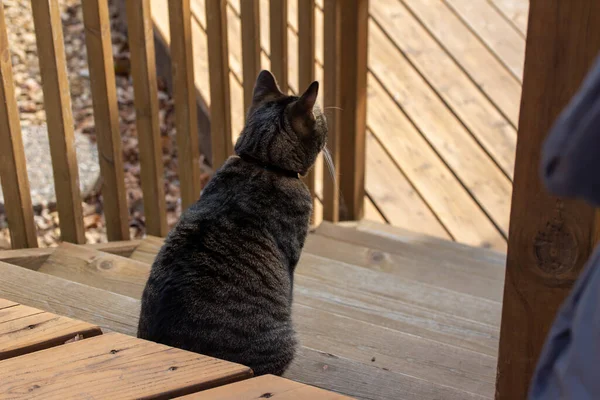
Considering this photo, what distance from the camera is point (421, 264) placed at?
293 cm

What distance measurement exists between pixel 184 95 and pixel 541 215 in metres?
1.82

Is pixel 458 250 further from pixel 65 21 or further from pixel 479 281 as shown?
pixel 65 21

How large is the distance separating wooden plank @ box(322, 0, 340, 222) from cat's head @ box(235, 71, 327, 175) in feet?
2.42

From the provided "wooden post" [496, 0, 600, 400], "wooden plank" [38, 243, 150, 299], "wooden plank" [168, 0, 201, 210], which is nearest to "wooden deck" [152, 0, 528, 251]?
"wooden plank" [168, 0, 201, 210]

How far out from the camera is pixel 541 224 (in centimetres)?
107

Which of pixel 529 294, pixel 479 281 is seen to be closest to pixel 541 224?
pixel 529 294

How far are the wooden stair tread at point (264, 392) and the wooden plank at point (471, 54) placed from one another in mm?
2910

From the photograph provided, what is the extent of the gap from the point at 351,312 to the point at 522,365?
4.05 feet

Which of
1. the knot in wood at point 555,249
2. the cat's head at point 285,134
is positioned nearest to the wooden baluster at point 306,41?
the cat's head at point 285,134

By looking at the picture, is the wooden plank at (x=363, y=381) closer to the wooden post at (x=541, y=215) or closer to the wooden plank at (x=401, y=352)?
the wooden plank at (x=401, y=352)

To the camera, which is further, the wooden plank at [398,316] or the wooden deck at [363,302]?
the wooden plank at [398,316]

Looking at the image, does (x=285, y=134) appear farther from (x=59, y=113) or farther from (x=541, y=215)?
(x=541, y=215)

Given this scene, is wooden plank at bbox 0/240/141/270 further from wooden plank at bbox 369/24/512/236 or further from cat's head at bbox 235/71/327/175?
wooden plank at bbox 369/24/512/236

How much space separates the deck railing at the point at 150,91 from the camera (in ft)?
7.64
